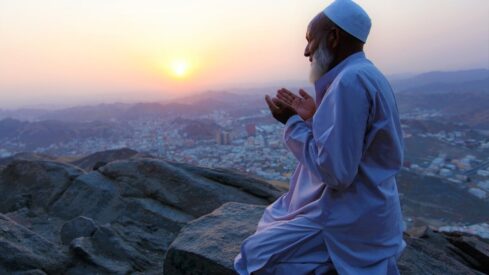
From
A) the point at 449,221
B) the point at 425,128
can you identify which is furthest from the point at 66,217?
the point at 425,128

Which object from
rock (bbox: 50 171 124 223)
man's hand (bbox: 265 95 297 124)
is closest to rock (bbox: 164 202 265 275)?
man's hand (bbox: 265 95 297 124)

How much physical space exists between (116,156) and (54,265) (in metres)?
23.9

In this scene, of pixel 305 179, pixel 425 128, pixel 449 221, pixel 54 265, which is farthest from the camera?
pixel 425 128

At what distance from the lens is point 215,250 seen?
185 inches

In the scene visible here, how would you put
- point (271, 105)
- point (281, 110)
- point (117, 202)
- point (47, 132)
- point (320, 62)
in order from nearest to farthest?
point (320, 62)
point (281, 110)
point (271, 105)
point (117, 202)
point (47, 132)

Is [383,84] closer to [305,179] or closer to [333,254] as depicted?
[305,179]

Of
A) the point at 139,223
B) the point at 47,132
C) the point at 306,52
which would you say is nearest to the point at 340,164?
the point at 306,52

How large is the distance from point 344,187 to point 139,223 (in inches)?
294

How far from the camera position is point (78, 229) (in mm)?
7719

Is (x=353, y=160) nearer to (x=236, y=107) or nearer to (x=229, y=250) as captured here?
(x=229, y=250)

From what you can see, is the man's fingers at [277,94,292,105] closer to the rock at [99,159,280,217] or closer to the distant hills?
the rock at [99,159,280,217]

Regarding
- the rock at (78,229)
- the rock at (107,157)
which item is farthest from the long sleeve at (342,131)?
the rock at (107,157)

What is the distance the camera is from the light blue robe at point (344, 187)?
8.66 ft

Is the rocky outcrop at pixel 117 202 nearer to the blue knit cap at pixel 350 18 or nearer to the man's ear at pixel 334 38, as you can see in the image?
the man's ear at pixel 334 38
